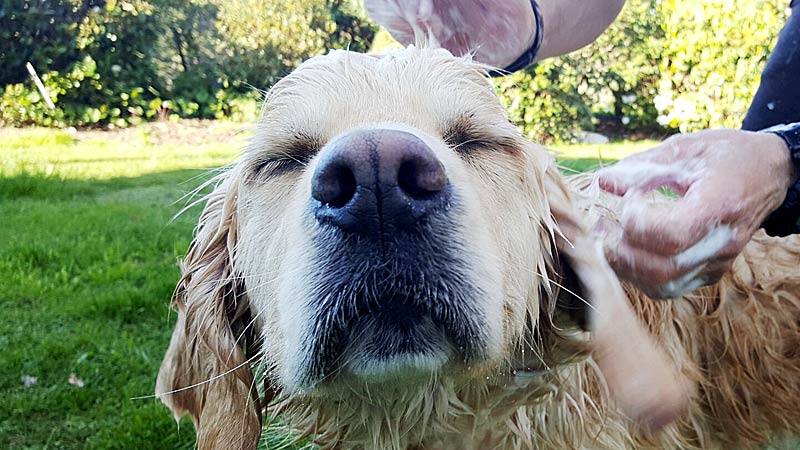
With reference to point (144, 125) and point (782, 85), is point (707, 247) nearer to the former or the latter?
point (782, 85)

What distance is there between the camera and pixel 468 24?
275 centimetres

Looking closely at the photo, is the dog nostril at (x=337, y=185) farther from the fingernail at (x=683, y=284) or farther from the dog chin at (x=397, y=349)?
the fingernail at (x=683, y=284)

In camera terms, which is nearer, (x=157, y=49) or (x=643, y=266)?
(x=643, y=266)

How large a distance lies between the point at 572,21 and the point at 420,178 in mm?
1809

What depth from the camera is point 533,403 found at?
2.14 m

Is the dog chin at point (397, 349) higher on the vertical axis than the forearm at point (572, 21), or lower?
lower

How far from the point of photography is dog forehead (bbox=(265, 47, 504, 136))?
1860mm

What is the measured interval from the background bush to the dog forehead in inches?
342

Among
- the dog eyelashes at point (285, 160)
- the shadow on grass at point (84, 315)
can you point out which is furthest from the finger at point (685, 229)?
the shadow on grass at point (84, 315)

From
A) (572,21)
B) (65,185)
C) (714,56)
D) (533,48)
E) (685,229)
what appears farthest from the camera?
(714,56)

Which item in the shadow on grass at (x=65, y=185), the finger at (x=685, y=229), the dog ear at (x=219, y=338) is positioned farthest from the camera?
the shadow on grass at (x=65, y=185)

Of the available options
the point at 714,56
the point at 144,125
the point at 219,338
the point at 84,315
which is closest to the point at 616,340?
the point at 219,338

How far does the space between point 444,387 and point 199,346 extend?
0.83 m

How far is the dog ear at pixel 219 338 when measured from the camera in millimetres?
2213
